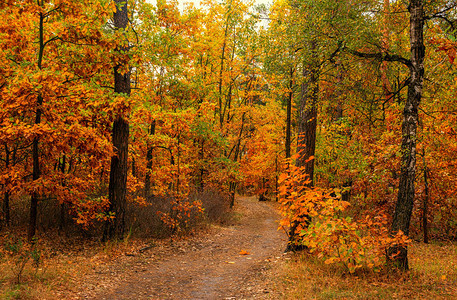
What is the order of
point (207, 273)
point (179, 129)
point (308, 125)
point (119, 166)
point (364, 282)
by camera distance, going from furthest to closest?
point (179, 129) → point (119, 166) → point (308, 125) → point (207, 273) → point (364, 282)

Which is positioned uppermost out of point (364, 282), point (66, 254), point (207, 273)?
point (364, 282)

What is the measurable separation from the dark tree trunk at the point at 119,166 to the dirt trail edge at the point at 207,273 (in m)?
1.42

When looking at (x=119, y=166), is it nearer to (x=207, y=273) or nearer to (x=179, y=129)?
(x=179, y=129)

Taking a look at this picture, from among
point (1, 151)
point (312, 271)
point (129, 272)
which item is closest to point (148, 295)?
point (129, 272)

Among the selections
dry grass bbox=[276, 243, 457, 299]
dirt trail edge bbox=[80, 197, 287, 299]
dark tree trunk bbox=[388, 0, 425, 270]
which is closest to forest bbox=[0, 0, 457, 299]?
dark tree trunk bbox=[388, 0, 425, 270]

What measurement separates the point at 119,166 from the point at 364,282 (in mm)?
7322

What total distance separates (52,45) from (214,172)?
10.6 meters

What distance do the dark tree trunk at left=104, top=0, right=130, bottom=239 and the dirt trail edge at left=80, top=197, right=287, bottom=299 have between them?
55.8 inches

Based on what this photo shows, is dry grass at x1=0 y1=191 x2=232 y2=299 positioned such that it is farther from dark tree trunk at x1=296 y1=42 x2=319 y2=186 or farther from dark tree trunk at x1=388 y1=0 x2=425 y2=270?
dark tree trunk at x1=388 y1=0 x2=425 y2=270

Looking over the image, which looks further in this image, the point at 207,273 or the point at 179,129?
the point at 179,129

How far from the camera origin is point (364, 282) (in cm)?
579

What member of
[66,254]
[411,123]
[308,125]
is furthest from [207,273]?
[411,123]

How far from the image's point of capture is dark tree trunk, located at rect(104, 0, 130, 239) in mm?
9289

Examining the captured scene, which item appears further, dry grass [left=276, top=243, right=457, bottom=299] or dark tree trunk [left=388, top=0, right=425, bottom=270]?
dark tree trunk [left=388, top=0, right=425, bottom=270]
